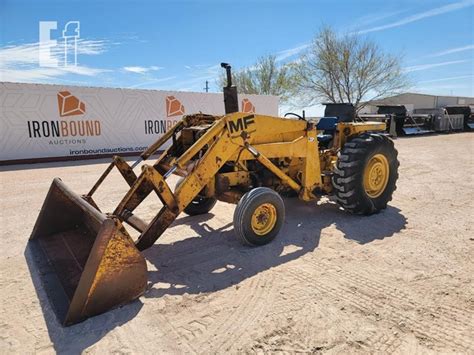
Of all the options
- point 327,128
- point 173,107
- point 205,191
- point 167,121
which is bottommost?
point 205,191

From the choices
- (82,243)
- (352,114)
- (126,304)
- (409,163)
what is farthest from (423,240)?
(409,163)

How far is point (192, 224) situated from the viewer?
537 cm

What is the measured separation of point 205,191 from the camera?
4.85 m

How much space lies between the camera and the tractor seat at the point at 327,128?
6207 millimetres

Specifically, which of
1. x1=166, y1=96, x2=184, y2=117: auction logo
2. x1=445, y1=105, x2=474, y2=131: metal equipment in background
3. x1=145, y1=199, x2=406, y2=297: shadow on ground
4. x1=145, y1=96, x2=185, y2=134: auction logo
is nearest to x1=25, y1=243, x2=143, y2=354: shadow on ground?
x1=145, y1=199, x2=406, y2=297: shadow on ground

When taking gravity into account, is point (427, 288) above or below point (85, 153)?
below

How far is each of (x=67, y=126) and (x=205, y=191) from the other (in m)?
10.4

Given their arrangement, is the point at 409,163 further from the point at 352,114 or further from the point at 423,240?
the point at 423,240

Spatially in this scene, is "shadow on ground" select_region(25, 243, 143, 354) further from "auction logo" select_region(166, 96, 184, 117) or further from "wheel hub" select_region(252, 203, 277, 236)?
"auction logo" select_region(166, 96, 184, 117)

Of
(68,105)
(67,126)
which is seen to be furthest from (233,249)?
(68,105)

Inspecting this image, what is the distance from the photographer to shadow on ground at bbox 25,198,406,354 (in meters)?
2.87

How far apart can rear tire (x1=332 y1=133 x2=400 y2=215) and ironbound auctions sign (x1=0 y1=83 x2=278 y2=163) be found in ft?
36.0

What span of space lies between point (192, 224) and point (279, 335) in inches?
112

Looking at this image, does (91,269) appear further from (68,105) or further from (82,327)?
(68,105)
